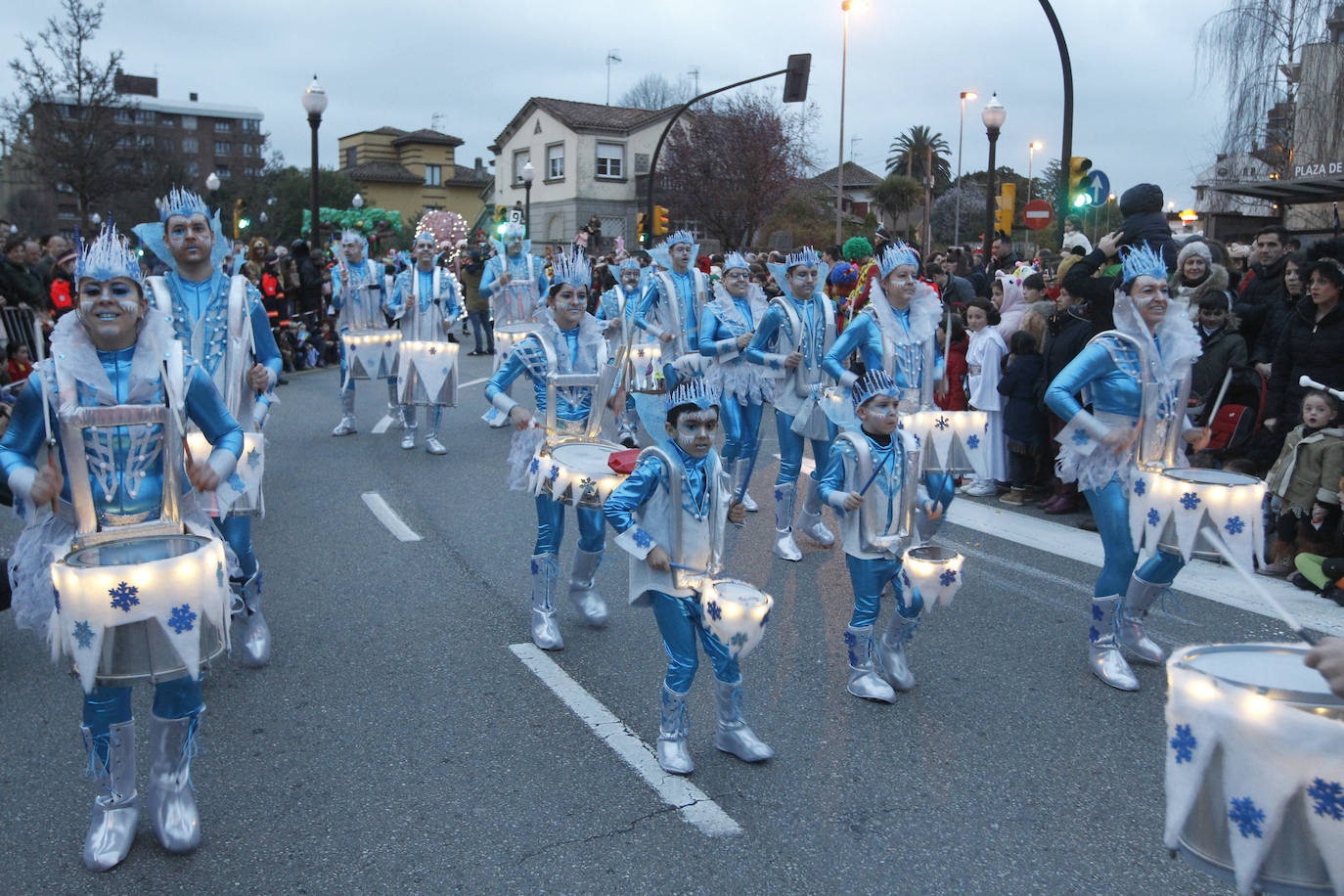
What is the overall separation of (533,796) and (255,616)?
2295 millimetres

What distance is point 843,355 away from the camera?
647 centimetres

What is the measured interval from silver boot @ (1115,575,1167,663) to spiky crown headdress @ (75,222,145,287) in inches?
191

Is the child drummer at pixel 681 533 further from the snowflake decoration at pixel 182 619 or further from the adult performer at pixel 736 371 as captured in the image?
the adult performer at pixel 736 371

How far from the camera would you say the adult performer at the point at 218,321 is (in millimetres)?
5633

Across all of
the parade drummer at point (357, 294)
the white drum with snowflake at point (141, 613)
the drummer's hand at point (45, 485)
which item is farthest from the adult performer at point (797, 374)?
the parade drummer at point (357, 294)

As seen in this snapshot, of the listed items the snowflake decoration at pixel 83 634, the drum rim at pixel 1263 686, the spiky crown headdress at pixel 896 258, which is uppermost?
the spiky crown headdress at pixel 896 258

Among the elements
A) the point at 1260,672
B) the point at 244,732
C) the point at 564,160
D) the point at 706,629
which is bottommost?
the point at 244,732

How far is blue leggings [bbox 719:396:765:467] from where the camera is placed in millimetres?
8078

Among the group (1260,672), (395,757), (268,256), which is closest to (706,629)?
(395,757)

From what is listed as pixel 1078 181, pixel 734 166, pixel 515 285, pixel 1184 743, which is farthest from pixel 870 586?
pixel 734 166

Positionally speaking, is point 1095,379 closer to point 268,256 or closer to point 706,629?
point 706,629

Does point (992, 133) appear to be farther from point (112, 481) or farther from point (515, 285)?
point (112, 481)

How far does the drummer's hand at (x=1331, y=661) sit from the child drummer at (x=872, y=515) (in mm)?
2569

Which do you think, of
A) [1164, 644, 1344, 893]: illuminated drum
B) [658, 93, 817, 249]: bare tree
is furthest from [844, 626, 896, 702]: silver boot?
[658, 93, 817, 249]: bare tree
